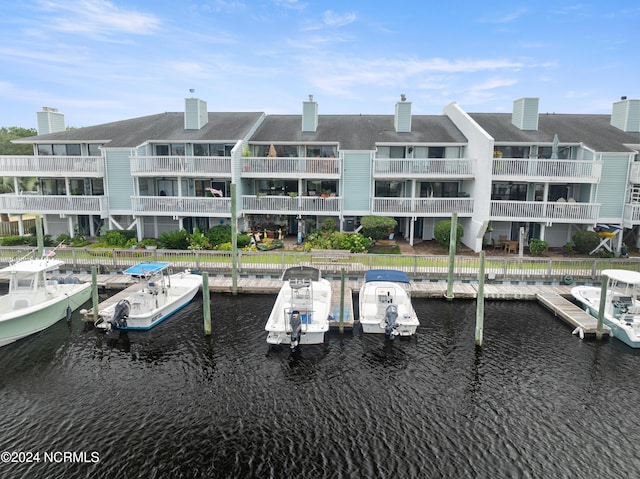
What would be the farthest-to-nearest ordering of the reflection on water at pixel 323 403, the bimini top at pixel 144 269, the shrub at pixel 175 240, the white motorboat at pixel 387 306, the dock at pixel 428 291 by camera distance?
the shrub at pixel 175 240, the bimini top at pixel 144 269, the dock at pixel 428 291, the white motorboat at pixel 387 306, the reflection on water at pixel 323 403

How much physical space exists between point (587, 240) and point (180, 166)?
28289 millimetres

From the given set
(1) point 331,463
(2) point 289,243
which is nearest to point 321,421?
(1) point 331,463

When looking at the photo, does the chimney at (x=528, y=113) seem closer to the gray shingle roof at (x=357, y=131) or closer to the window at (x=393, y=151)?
the gray shingle roof at (x=357, y=131)

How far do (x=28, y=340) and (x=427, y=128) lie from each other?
3001 cm

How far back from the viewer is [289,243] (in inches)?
1272

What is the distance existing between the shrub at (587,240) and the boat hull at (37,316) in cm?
3041

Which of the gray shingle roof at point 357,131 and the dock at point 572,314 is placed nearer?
the dock at point 572,314

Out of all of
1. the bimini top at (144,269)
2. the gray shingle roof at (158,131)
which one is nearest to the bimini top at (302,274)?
the bimini top at (144,269)

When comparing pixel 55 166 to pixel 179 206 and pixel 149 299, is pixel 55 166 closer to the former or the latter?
pixel 179 206

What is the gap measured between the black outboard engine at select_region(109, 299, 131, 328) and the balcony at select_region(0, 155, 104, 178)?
16429 mm

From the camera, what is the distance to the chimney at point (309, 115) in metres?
35.4

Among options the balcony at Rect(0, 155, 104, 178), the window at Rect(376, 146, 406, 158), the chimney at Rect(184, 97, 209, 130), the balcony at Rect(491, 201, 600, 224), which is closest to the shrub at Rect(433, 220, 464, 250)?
the balcony at Rect(491, 201, 600, 224)

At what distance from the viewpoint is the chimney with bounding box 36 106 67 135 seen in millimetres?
37312

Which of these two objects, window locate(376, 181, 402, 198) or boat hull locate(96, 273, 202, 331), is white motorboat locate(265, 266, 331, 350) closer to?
boat hull locate(96, 273, 202, 331)
